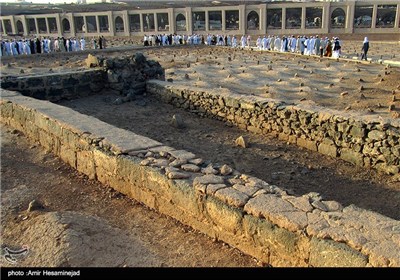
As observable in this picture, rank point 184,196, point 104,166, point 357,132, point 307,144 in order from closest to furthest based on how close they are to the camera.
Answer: point 184,196
point 104,166
point 357,132
point 307,144

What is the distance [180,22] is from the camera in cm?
4566

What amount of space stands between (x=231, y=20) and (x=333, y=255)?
4405cm

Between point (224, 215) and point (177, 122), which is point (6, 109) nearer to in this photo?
point (177, 122)

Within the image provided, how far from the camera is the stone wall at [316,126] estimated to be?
6.25 metres

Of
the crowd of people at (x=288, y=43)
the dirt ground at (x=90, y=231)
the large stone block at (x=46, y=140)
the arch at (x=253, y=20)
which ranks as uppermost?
the arch at (x=253, y=20)

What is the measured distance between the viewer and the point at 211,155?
6.83m

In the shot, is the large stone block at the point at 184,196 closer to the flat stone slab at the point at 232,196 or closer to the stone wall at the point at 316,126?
the flat stone slab at the point at 232,196

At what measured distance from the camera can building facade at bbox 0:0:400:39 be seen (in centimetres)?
3692

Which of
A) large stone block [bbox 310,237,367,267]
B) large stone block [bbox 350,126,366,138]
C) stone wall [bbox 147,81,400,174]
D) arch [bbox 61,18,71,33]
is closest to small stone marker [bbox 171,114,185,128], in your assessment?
stone wall [bbox 147,81,400,174]

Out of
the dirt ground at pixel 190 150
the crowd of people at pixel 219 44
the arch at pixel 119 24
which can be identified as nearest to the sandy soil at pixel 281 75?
the dirt ground at pixel 190 150

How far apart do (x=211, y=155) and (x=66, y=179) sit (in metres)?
2.59

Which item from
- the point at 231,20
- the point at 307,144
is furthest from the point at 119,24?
the point at 307,144
